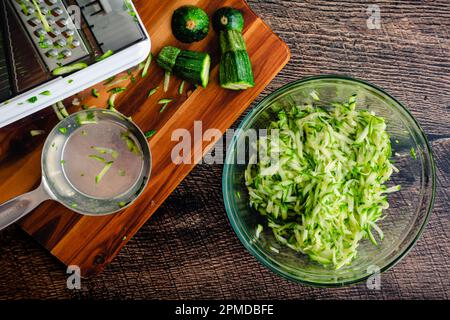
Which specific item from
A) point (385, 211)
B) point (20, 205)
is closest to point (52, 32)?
point (20, 205)

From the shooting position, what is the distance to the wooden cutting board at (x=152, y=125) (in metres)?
2.18

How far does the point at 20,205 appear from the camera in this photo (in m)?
2.07

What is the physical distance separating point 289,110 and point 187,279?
0.92m

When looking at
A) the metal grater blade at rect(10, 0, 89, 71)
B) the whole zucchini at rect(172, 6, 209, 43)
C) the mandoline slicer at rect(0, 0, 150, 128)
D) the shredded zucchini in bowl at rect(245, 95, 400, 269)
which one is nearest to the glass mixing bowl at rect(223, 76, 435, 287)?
the shredded zucchini in bowl at rect(245, 95, 400, 269)

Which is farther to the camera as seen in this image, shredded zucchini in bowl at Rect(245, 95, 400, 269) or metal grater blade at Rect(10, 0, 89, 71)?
shredded zucchini in bowl at Rect(245, 95, 400, 269)

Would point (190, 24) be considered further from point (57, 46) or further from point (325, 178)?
point (325, 178)

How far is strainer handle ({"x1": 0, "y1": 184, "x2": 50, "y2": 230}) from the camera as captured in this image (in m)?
2.04

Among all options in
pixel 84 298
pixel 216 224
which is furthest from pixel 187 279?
pixel 84 298

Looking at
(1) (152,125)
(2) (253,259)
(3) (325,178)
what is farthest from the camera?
(2) (253,259)

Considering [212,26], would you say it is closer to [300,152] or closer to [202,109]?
[202,109]

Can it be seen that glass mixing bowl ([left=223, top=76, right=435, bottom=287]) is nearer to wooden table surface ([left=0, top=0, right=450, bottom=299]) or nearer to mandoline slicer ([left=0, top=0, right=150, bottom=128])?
wooden table surface ([left=0, top=0, right=450, bottom=299])

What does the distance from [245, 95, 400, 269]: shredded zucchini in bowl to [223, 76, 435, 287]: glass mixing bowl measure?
0.06 meters

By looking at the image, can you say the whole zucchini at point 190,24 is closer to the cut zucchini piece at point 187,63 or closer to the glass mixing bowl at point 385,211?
→ the cut zucchini piece at point 187,63

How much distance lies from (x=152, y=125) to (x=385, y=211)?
1114mm
